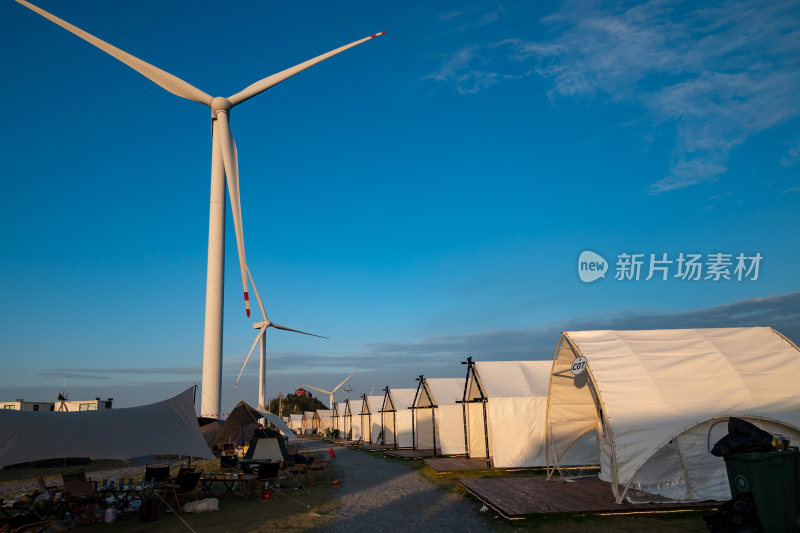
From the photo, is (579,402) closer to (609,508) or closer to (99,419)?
(609,508)

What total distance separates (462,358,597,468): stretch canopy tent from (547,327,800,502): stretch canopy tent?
5.50 m

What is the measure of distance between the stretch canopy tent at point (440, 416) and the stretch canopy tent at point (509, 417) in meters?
1.74

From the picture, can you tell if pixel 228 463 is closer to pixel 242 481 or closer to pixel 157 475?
pixel 242 481

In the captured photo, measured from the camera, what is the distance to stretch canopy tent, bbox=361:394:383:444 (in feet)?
124

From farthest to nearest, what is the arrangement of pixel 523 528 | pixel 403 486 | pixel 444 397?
pixel 444 397 < pixel 403 486 < pixel 523 528

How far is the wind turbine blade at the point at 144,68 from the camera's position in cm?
2009

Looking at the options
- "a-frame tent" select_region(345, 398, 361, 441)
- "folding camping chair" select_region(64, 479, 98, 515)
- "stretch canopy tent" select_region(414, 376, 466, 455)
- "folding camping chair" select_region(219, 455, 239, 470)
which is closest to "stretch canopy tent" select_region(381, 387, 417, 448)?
"stretch canopy tent" select_region(414, 376, 466, 455)

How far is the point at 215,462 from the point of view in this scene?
29.3 metres

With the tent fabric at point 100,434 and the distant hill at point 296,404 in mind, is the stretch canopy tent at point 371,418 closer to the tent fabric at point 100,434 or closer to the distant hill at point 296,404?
the tent fabric at point 100,434

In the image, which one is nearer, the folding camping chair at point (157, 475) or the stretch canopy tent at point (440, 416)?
Answer: the folding camping chair at point (157, 475)

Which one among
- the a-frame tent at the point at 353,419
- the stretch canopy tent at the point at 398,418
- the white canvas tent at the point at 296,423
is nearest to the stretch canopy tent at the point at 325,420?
the white canvas tent at the point at 296,423

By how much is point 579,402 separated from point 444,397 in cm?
1319

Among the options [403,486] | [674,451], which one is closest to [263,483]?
[403,486]

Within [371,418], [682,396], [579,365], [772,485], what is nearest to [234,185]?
[579,365]
